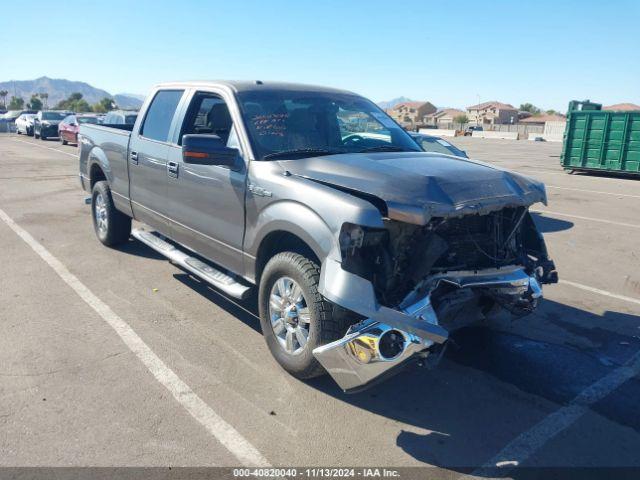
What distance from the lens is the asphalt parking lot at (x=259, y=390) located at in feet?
10.5

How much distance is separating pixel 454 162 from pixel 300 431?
227cm

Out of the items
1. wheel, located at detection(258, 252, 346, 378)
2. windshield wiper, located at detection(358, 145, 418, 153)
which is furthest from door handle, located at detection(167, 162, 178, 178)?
windshield wiper, located at detection(358, 145, 418, 153)

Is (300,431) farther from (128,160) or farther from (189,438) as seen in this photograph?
(128,160)

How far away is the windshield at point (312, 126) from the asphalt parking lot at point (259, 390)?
1641 mm

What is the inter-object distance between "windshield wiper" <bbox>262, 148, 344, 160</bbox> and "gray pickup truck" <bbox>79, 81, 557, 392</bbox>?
15 mm

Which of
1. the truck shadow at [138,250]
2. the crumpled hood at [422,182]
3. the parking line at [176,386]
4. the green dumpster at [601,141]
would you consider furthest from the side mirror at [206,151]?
the green dumpster at [601,141]

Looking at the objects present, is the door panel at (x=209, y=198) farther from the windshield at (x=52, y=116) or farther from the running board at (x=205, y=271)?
the windshield at (x=52, y=116)

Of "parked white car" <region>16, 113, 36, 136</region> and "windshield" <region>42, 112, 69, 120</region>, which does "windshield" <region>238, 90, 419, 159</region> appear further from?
"parked white car" <region>16, 113, 36, 136</region>

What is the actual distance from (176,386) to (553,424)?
99.8 inches

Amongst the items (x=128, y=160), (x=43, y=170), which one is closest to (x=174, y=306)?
(x=128, y=160)

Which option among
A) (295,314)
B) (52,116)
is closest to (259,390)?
(295,314)

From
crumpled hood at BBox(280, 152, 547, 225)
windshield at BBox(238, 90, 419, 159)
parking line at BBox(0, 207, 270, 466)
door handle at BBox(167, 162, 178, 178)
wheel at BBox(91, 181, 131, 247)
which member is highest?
windshield at BBox(238, 90, 419, 159)

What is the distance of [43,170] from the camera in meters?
16.6

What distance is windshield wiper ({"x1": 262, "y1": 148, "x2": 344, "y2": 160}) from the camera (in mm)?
4315
